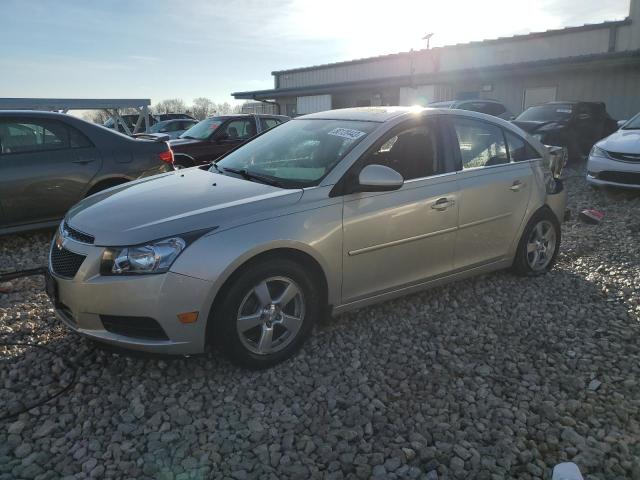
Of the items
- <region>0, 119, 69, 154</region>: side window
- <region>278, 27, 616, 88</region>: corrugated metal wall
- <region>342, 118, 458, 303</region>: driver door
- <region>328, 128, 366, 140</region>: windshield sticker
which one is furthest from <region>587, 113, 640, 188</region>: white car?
<region>278, 27, 616, 88</region>: corrugated metal wall

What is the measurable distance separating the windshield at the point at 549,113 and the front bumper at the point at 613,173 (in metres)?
4.08

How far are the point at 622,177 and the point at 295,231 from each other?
23.4 feet

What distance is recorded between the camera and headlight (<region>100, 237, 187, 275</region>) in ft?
9.27

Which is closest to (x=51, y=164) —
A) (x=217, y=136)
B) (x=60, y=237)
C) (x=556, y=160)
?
(x=60, y=237)

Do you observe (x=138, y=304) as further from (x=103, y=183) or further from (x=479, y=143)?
(x=103, y=183)

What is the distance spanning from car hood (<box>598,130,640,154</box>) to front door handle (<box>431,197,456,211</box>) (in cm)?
574

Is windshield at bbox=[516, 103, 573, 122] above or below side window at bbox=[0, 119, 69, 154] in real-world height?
below

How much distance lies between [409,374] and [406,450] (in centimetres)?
74

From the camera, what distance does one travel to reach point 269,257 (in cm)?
308

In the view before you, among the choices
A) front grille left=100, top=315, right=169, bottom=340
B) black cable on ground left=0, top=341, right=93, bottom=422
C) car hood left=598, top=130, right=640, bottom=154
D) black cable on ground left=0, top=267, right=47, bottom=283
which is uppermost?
car hood left=598, top=130, right=640, bottom=154

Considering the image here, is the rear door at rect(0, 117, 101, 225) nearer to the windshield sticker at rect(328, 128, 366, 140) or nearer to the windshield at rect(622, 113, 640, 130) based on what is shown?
the windshield sticker at rect(328, 128, 366, 140)

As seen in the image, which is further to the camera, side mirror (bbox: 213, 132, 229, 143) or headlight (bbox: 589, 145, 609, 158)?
side mirror (bbox: 213, 132, 229, 143)

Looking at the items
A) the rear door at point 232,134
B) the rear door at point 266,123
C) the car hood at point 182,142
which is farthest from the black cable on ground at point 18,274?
the rear door at point 266,123

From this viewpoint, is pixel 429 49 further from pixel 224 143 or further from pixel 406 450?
pixel 406 450
